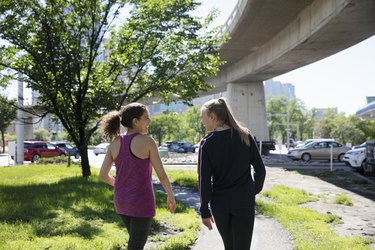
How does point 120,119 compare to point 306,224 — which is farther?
point 306,224

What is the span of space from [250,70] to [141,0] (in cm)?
1768

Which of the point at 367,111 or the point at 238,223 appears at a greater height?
the point at 367,111

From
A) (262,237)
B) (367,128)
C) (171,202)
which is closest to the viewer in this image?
(171,202)

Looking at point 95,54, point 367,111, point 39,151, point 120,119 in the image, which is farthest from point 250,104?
point 367,111

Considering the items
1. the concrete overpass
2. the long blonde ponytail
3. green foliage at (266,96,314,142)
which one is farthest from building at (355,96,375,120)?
the long blonde ponytail

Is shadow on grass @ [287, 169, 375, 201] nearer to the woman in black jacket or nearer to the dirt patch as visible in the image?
the dirt patch

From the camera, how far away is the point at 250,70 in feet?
103

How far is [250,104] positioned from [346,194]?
2650 cm

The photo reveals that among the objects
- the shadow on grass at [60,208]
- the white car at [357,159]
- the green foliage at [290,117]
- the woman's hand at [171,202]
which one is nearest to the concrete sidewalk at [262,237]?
the shadow on grass at [60,208]

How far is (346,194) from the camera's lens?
13.1 m

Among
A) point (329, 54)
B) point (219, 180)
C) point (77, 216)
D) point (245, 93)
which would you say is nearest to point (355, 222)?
point (77, 216)

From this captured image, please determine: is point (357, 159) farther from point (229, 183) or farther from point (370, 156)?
point (229, 183)

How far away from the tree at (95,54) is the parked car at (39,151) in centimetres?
2031

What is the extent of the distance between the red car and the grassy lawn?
86.7ft
